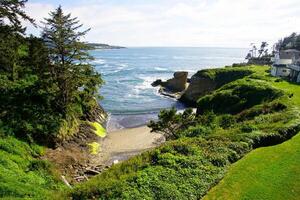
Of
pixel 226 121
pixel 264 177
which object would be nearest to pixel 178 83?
pixel 226 121

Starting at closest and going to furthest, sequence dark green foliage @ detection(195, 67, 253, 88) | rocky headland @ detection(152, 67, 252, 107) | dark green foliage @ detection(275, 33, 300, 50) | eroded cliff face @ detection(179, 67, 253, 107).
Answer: dark green foliage @ detection(195, 67, 253, 88)
rocky headland @ detection(152, 67, 252, 107)
eroded cliff face @ detection(179, 67, 253, 107)
dark green foliage @ detection(275, 33, 300, 50)

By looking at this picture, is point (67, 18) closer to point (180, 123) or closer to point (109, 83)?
point (180, 123)

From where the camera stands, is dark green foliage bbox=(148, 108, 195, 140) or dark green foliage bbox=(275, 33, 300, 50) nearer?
dark green foliage bbox=(148, 108, 195, 140)

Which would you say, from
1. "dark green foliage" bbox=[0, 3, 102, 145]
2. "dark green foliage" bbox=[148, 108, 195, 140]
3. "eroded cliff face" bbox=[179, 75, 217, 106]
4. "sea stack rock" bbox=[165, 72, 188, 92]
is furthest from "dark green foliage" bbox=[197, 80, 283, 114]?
"sea stack rock" bbox=[165, 72, 188, 92]

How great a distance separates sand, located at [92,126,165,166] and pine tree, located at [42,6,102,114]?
261 inches

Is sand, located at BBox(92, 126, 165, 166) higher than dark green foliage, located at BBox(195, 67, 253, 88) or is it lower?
lower

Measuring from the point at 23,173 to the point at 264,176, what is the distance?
15479mm

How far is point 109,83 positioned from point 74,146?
64476 millimetres

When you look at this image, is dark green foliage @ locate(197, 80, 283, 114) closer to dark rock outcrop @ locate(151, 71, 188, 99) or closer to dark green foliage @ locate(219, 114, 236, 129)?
dark green foliage @ locate(219, 114, 236, 129)

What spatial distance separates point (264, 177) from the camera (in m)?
19.6

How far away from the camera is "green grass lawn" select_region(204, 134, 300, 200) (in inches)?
701

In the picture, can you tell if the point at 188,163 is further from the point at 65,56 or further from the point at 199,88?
the point at 199,88

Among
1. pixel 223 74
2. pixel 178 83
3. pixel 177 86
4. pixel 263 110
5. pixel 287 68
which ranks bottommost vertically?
pixel 177 86

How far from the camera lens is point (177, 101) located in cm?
7569
